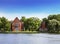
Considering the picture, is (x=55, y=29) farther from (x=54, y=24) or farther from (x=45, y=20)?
(x=45, y=20)

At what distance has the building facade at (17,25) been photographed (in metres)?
56.6

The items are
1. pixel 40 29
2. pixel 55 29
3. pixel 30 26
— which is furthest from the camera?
pixel 40 29

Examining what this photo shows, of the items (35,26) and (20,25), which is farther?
(20,25)

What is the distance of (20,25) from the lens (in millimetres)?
57031

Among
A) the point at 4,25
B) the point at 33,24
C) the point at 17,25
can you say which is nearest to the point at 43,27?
the point at 33,24

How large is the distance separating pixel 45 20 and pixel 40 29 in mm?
3353

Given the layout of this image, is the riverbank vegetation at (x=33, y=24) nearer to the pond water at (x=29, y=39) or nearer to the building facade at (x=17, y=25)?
the building facade at (x=17, y=25)

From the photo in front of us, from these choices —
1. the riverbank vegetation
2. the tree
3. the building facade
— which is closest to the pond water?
the riverbank vegetation

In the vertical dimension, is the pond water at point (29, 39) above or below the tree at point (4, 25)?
below

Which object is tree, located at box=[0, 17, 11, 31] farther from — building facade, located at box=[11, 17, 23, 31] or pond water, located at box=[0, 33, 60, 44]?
pond water, located at box=[0, 33, 60, 44]

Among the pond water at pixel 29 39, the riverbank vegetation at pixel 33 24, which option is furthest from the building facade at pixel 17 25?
the pond water at pixel 29 39

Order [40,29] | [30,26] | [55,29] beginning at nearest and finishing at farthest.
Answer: [55,29], [30,26], [40,29]

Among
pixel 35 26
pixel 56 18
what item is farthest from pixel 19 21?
pixel 56 18

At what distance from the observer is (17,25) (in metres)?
57.4
